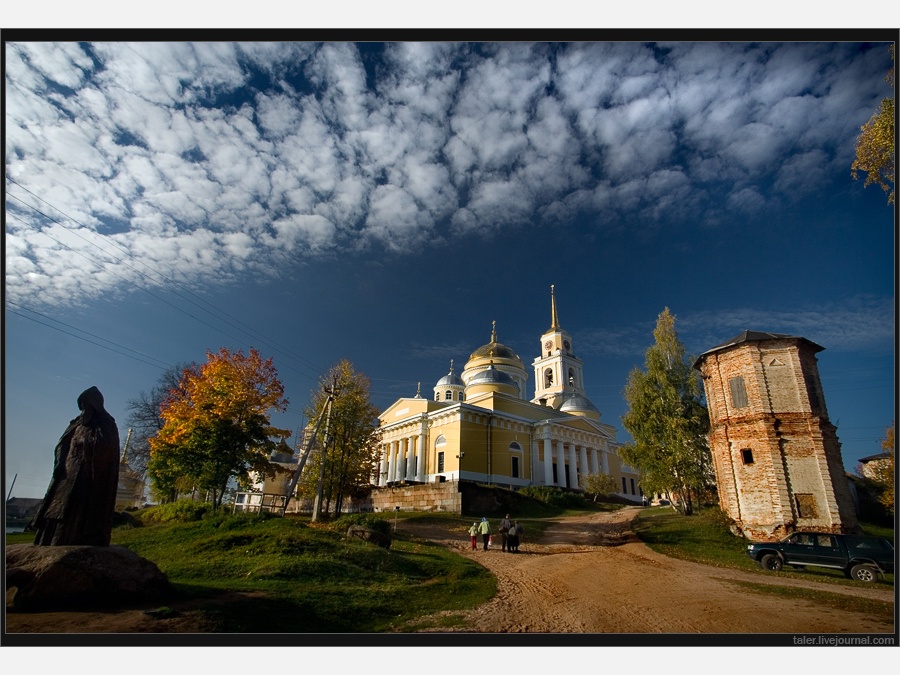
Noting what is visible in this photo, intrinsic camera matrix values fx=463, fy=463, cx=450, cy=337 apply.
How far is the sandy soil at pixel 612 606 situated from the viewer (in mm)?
7008

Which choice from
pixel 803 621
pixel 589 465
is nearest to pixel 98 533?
pixel 803 621

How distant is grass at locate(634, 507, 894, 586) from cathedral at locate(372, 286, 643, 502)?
64.1ft

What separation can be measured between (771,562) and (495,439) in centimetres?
3086

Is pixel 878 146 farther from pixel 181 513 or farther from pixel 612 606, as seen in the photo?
pixel 181 513

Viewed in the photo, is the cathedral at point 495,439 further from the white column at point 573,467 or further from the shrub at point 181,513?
the shrub at point 181,513

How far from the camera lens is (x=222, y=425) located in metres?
22.0

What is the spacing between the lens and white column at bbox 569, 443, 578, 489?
49.5 m

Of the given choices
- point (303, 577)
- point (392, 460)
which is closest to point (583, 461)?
point (392, 460)

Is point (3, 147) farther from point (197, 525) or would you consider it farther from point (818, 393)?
point (818, 393)

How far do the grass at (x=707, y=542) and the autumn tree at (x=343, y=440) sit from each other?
1588 centimetres

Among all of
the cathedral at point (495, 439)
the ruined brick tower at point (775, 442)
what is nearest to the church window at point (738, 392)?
the ruined brick tower at point (775, 442)

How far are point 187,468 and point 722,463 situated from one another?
86.7ft

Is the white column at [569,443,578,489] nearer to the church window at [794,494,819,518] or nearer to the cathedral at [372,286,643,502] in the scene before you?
the cathedral at [372,286,643,502]

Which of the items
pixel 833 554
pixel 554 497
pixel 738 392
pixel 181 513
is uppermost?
pixel 738 392
